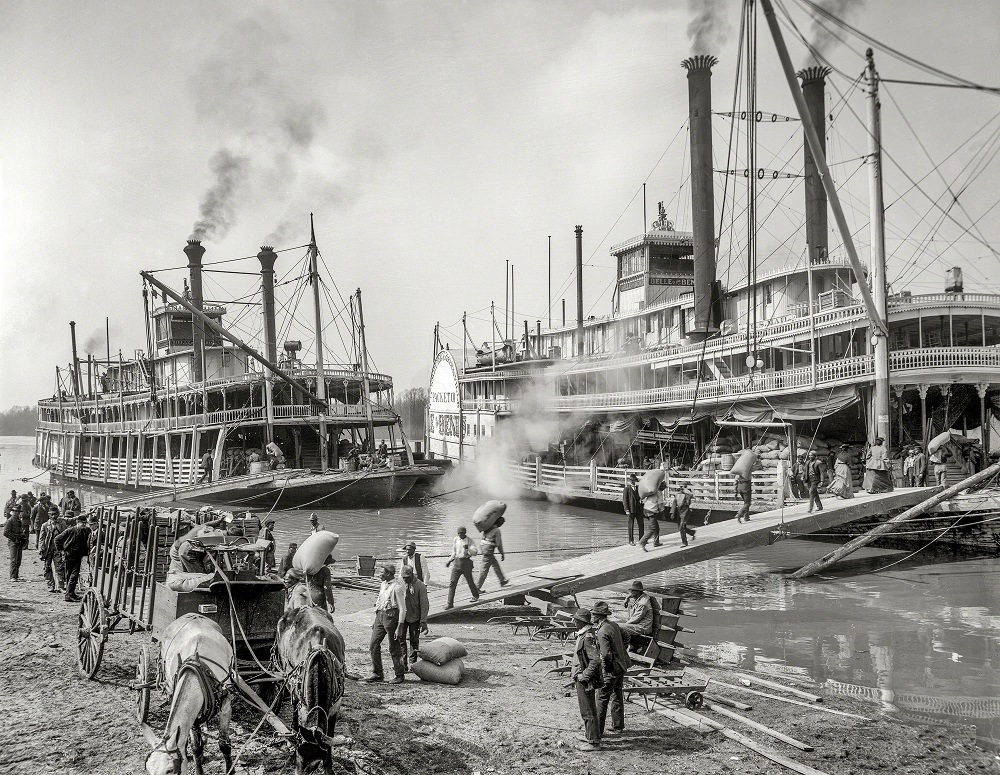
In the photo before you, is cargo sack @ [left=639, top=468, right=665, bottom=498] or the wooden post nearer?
cargo sack @ [left=639, top=468, right=665, bottom=498]

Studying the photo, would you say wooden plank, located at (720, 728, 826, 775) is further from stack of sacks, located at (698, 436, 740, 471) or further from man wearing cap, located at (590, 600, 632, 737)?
stack of sacks, located at (698, 436, 740, 471)

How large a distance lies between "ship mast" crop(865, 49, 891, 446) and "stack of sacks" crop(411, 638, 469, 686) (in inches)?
644

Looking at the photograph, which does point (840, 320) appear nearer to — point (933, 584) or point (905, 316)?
point (905, 316)

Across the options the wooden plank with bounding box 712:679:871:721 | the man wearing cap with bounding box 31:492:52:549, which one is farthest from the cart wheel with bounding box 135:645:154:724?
the man wearing cap with bounding box 31:492:52:549

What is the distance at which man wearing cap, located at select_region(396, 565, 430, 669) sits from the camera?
10.1 meters

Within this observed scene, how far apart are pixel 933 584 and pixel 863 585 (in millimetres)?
1443

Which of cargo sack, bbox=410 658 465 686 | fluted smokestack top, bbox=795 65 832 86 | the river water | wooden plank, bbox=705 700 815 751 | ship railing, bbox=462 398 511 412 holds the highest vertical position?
fluted smokestack top, bbox=795 65 832 86

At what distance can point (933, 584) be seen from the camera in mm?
17469

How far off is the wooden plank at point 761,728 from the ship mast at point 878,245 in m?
15.7

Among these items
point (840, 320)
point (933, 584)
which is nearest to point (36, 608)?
point (933, 584)

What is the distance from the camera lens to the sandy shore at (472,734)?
23.8 ft

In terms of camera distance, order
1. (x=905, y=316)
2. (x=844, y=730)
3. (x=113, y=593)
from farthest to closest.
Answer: (x=905, y=316) → (x=113, y=593) → (x=844, y=730)

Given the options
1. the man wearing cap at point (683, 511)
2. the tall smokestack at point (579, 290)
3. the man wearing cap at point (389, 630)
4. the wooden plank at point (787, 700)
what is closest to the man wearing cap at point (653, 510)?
the man wearing cap at point (683, 511)

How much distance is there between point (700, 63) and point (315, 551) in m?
36.9
